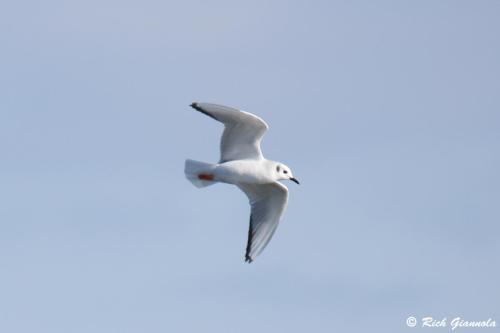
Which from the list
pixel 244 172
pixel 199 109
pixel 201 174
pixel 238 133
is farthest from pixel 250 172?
pixel 199 109

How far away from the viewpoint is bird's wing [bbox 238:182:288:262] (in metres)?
24.5

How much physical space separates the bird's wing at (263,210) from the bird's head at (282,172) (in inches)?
8.6

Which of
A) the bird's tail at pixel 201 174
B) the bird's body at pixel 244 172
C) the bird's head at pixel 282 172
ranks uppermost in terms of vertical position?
the bird's head at pixel 282 172

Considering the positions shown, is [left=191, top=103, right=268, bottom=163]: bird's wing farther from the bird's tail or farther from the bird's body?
the bird's tail

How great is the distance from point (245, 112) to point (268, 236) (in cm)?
232

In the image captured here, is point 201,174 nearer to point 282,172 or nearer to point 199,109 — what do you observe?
point 199,109

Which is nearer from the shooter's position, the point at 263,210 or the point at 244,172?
the point at 244,172

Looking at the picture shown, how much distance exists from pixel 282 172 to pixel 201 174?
4.95 ft

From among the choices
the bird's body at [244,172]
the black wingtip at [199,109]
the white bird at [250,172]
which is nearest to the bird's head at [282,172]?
the white bird at [250,172]

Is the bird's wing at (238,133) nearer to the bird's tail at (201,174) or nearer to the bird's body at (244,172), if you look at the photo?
the bird's body at (244,172)

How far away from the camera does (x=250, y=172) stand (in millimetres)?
23625

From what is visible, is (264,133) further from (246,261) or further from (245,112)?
(246,261)

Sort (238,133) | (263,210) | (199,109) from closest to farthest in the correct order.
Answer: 1. (199,109)
2. (238,133)
3. (263,210)

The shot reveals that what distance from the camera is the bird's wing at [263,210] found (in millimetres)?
24516
